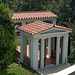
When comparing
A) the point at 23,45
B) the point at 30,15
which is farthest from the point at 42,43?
the point at 30,15

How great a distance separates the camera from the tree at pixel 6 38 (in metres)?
10.2

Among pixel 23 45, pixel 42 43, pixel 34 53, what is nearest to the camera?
pixel 34 53

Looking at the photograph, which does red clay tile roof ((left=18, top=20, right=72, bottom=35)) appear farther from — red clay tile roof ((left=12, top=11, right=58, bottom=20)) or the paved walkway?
red clay tile roof ((left=12, top=11, right=58, bottom=20))

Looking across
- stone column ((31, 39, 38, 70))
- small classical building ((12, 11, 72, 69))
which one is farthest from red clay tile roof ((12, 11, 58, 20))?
stone column ((31, 39, 38, 70))

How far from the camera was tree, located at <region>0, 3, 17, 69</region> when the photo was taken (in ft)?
33.6

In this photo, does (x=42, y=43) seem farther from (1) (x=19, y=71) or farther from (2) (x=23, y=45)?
(1) (x=19, y=71)

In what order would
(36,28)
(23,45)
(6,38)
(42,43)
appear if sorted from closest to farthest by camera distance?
1. (6,38)
2. (42,43)
3. (36,28)
4. (23,45)

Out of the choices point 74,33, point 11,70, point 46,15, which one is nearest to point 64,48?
point 11,70

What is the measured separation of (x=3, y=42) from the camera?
1017 centimetres

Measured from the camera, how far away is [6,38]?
1042 cm

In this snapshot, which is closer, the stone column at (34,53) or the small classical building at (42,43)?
the stone column at (34,53)

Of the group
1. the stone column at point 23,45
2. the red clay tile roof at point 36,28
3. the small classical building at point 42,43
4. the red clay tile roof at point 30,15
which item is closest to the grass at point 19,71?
the small classical building at point 42,43

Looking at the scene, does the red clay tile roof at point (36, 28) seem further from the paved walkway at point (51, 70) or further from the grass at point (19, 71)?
the paved walkway at point (51, 70)

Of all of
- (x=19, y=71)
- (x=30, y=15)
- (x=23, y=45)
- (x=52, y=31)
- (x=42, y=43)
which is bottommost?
(x=19, y=71)
